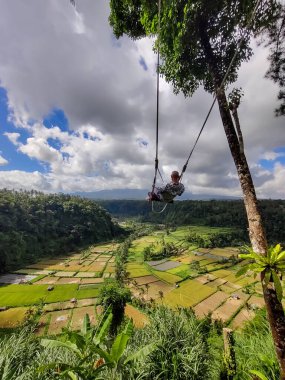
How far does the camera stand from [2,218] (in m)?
57.9

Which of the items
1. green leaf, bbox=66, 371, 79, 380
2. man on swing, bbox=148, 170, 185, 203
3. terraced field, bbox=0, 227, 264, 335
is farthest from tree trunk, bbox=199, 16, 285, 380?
terraced field, bbox=0, 227, 264, 335

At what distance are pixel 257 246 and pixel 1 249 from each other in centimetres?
5642

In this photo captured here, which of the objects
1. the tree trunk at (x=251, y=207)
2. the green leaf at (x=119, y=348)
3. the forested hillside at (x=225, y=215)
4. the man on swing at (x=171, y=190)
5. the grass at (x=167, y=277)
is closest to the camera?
the tree trunk at (x=251, y=207)

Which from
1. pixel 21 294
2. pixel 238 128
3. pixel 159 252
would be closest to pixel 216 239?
pixel 159 252

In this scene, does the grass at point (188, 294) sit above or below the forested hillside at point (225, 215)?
below

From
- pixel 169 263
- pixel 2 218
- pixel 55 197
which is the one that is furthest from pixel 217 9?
pixel 55 197

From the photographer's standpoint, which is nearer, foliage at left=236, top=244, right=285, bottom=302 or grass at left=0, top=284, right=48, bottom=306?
foliage at left=236, top=244, right=285, bottom=302

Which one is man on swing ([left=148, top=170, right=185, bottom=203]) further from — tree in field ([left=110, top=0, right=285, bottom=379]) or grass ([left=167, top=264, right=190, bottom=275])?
grass ([left=167, top=264, right=190, bottom=275])

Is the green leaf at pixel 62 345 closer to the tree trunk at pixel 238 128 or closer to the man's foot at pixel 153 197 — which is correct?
the man's foot at pixel 153 197

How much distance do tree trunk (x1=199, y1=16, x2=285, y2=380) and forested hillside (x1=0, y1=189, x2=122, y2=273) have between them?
5331 cm

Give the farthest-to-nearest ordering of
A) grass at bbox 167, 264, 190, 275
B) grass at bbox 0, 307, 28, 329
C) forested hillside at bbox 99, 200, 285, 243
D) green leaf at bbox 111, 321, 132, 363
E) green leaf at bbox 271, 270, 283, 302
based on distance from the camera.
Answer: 1. forested hillside at bbox 99, 200, 285, 243
2. grass at bbox 167, 264, 190, 275
3. grass at bbox 0, 307, 28, 329
4. green leaf at bbox 111, 321, 132, 363
5. green leaf at bbox 271, 270, 283, 302

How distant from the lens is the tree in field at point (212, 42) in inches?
180

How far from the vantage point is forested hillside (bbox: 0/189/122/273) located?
53.5 m

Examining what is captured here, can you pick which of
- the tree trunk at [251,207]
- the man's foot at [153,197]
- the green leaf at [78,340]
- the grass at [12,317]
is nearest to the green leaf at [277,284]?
the tree trunk at [251,207]
